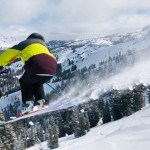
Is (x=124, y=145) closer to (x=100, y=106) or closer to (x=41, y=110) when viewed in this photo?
(x=41, y=110)

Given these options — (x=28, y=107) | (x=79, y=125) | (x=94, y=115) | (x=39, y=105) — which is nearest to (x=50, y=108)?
(x=39, y=105)

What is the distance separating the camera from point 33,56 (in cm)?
953

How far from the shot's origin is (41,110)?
11.3 m

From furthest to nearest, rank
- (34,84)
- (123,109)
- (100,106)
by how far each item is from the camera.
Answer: (100,106), (123,109), (34,84)

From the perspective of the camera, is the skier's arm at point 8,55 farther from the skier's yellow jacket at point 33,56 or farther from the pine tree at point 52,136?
the pine tree at point 52,136

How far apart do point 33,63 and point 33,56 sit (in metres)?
0.22

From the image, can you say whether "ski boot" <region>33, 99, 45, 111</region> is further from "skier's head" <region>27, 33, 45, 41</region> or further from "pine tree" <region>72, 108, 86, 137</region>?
"pine tree" <region>72, 108, 86, 137</region>

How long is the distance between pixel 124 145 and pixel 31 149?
77653 mm

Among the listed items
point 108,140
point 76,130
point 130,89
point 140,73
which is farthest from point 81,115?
point 108,140

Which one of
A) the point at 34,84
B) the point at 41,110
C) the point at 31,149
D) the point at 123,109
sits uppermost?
the point at 34,84

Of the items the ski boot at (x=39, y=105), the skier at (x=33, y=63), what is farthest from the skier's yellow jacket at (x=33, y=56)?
the ski boot at (x=39, y=105)

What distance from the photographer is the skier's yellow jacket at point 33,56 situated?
9.20 meters

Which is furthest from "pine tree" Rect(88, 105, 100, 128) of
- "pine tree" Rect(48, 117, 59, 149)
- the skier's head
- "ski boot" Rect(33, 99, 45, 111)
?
the skier's head

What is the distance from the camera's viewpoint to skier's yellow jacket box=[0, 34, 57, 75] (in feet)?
30.2
